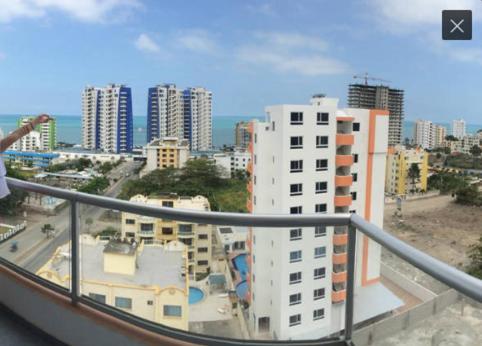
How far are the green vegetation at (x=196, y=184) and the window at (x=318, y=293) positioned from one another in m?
18.0

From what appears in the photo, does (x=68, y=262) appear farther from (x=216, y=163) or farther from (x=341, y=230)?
(x=216, y=163)

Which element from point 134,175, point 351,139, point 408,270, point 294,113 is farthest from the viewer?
point 134,175

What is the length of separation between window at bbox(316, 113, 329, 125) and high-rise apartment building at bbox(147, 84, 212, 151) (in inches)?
1096

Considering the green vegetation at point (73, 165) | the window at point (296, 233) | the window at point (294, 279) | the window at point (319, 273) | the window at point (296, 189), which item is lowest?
the green vegetation at point (73, 165)

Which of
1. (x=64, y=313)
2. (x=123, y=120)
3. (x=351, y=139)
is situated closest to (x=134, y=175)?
(x=123, y=120)

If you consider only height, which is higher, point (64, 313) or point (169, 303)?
point (169, 303)

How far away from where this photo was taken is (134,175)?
2644 cm

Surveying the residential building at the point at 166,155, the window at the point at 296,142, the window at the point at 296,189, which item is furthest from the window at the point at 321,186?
the residential building at the point at 166,155

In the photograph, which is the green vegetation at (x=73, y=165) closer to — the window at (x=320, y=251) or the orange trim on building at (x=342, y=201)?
the orange trim on building at (x=342, y=201)

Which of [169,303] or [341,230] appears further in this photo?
[169,303]

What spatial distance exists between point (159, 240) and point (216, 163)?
2608 centimetres

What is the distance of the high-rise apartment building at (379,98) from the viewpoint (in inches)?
1128

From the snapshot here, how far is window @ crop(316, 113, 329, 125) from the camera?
10.4m

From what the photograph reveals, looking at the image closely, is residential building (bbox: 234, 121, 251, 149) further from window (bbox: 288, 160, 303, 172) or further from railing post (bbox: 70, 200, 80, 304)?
railing post (bbox: 70, 200, 80, 304)
